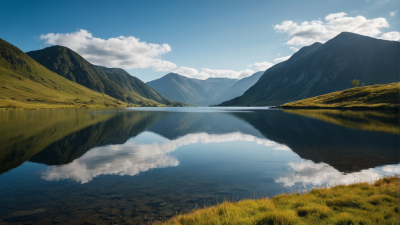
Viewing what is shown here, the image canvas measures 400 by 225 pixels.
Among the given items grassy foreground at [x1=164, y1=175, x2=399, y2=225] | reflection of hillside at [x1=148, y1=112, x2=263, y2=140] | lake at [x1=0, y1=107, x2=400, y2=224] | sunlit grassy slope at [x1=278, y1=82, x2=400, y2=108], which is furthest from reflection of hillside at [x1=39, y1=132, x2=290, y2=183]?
sunlit grassy slope at [x1=278, y1=82, x2=400, y2=108]

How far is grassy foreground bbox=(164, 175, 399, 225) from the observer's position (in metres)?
8.41

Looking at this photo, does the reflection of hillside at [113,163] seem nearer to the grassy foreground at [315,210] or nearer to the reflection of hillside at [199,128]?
the grassy foreground at [315,210]

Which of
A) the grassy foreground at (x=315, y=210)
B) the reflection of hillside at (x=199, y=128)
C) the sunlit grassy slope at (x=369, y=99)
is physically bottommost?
the reflection of hillside at (x=199, y=128)

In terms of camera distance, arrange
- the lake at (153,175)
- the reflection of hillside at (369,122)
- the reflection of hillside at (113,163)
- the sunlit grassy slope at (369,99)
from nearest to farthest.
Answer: the lake at (153,175) → the reflection of hillside at (113,163) → the reflection of hillside at (369,122) → the sunlit grassy slope at (369,99)

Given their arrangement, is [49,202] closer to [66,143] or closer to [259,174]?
[259,174]

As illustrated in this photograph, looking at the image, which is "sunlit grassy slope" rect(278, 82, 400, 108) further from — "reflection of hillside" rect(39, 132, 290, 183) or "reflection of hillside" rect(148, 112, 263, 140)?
"reflection of hillside" rect(39, 132, 290, 183)

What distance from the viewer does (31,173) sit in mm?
17984

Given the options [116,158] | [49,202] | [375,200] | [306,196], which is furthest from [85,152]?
[375,200]

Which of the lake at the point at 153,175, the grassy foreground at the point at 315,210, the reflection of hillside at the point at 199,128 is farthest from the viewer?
the reflection of hillside at the point at 199,128

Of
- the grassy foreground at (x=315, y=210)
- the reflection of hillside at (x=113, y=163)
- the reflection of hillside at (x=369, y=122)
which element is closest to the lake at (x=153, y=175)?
the reflection of hillside at (x=113, y=163)

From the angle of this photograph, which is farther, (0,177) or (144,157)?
(144,157)

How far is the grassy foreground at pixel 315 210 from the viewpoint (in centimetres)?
841

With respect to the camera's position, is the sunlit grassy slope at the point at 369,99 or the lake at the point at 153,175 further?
the sunlit grassy slope at the point at 369,99

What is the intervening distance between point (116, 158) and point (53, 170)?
20.1 ft
